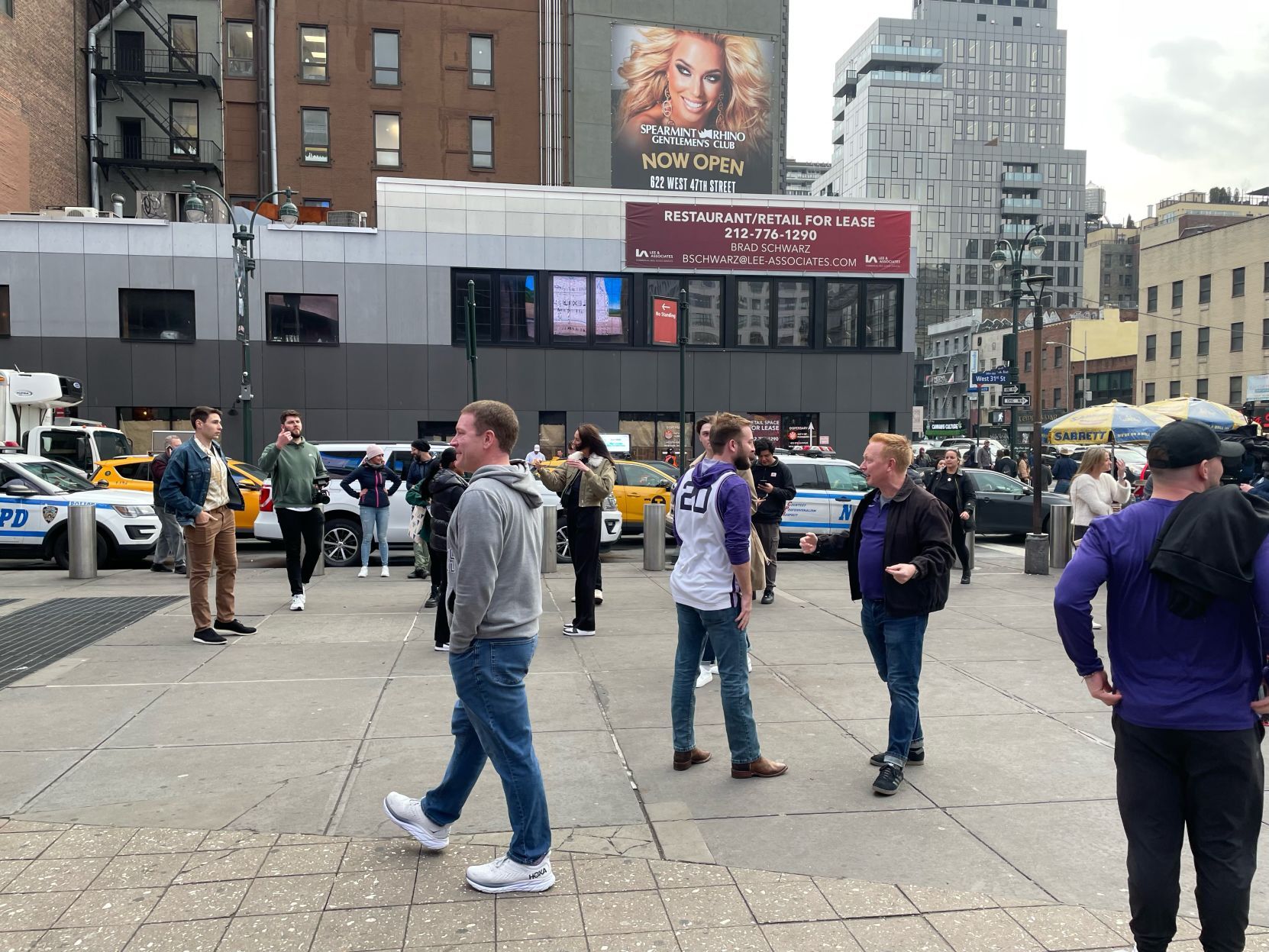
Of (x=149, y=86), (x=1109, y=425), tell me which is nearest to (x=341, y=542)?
(x=1109, y=425)

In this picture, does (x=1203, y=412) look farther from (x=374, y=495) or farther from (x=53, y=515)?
(x=53, y=515)

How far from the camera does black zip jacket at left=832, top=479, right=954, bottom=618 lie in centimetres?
457

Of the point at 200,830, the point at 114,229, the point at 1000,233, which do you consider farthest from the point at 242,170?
the point at 1000,233

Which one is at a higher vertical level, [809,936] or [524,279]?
[524,279]

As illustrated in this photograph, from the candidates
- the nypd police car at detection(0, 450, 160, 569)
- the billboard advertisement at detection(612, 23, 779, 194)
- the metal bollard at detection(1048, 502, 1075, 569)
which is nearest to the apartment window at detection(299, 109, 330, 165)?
the billboard advertisement at detection(612, 23, 779, 194)

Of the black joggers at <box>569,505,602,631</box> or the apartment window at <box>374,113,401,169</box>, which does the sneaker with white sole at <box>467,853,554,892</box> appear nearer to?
the black joggers at <box>569,505,602,631</box>

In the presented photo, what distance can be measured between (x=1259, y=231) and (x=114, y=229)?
58.7 meters

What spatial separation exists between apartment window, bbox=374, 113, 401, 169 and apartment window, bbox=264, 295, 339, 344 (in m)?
10.4

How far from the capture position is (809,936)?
3227 millimetres

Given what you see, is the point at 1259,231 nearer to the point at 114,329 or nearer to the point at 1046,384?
the point at 1046,384

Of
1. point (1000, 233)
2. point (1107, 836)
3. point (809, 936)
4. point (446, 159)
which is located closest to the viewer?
point (809, 936)

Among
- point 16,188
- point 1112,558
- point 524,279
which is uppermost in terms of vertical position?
point 16,188

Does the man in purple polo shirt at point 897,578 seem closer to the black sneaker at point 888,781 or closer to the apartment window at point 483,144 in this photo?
the black sneaker at point 888,781

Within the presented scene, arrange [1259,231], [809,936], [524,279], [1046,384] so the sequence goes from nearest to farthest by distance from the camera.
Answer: [809,936] → [524,279] → [1259,231] → [1046,384]
